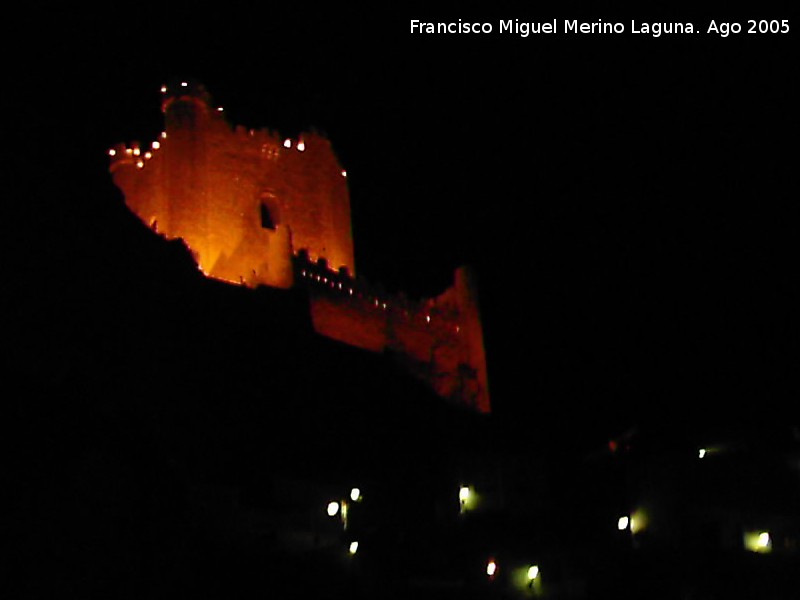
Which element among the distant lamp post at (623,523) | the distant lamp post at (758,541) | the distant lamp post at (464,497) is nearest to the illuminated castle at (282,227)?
the distant lamp post at (464,497)

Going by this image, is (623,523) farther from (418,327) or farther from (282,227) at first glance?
(282,227)

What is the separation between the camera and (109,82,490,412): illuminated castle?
112ft

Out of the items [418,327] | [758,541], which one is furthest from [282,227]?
[758,541]

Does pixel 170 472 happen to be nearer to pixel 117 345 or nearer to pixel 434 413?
Result: pixel 117 345

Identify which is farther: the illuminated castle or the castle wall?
the illuminated castle

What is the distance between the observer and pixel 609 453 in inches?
1298

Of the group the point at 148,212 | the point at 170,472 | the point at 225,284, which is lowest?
the point at 170,472

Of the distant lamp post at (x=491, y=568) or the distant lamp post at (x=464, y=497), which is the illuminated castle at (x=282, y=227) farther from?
the distant lamp post at (x=491, y=568)

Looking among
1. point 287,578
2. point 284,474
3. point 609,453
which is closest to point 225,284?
point 284,474

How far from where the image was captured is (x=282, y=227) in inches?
1357

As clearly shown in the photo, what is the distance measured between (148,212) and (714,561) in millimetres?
23288

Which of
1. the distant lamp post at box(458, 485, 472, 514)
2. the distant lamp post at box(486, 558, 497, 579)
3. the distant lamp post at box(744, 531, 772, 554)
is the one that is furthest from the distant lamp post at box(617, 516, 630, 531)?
the distant lamp post at box(486, 558, 497, 579)

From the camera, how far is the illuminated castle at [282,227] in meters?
34.0

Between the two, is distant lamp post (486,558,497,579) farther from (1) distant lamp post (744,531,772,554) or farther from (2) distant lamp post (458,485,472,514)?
(1) distant lamp post (744,531,772,554)
